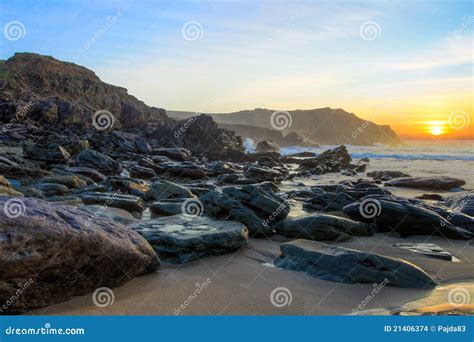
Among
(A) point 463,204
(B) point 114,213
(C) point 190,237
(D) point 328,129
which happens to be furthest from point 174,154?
(D) point 328,129

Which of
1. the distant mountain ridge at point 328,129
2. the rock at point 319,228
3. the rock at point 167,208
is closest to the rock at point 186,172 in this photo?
the rock at point 167,208

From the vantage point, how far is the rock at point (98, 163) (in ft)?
55.6

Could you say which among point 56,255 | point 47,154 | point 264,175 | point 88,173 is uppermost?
point 47,154

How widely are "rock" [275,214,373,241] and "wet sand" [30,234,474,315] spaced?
1.45 meters

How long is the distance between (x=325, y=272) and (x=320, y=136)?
97372mm

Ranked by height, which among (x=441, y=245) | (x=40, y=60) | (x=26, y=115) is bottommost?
(x=441, y=245)

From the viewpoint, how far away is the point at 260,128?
9538 centimetres

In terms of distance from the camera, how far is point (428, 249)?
705 cm

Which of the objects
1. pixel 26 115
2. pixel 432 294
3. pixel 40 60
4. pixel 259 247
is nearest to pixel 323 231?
pixel 259 247

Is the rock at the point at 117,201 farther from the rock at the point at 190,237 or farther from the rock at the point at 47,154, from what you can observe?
the rock at the point at 47,154

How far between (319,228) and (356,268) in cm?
230

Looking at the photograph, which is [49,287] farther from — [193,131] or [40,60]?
[40,60]

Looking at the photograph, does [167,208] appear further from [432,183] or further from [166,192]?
[432,183]

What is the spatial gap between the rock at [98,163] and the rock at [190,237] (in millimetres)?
10553
